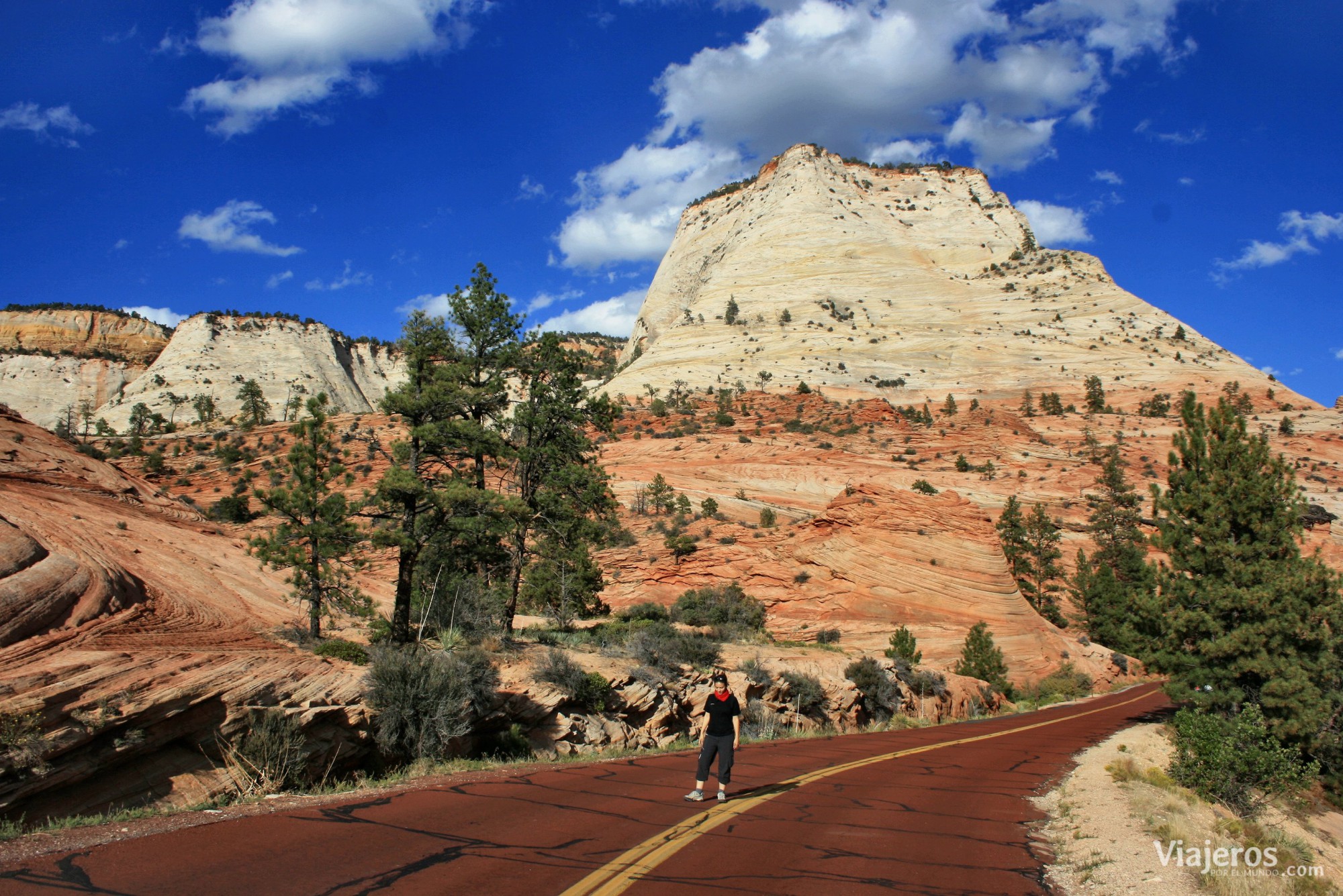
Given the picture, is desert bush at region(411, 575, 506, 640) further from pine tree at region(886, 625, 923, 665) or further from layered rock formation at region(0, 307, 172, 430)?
layered rock formation at region(0, 307, 172, 430)

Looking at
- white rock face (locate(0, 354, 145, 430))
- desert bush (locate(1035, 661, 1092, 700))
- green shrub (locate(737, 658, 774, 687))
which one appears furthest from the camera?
white rock face (locate(0, 354, 145, 430))

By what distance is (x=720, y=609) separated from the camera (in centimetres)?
2792

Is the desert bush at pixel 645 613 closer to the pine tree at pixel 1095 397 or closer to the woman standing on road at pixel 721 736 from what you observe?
the woman standing on road at pixel 721 736

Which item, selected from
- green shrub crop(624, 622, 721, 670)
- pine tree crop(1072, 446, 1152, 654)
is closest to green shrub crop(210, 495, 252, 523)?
green shrub crop(624, 622, 721, 670)

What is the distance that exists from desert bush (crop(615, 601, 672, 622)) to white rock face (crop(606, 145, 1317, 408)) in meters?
44.3

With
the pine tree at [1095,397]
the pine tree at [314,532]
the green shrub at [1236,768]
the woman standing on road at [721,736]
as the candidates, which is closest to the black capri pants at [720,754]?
the woman standing on road at [721,736]

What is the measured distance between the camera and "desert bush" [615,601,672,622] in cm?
2641

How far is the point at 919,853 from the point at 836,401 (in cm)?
6179

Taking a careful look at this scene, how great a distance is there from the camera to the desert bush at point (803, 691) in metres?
19.3

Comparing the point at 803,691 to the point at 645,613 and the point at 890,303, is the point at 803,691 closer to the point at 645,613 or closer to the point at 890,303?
the point at 645,613

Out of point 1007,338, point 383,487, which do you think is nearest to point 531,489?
point 383,487

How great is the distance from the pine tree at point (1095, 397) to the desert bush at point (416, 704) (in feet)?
218

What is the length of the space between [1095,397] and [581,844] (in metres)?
71.1

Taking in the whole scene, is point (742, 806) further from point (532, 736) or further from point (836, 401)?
point (836, 401)
